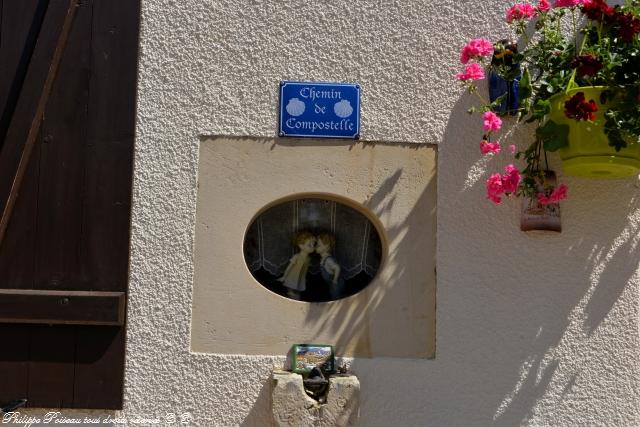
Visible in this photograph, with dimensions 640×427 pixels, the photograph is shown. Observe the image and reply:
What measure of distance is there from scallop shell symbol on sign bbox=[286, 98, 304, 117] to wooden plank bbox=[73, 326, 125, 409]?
53.0 inches

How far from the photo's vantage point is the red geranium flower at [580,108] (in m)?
3.74

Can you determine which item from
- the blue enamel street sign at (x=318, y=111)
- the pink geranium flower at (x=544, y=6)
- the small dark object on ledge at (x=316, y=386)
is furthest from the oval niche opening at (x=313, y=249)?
the pink geranium flower at (x=544, y=6)

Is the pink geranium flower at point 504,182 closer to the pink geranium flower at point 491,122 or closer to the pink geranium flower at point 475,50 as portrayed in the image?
the pink geranium flower at point 491,122

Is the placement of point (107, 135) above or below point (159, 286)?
above

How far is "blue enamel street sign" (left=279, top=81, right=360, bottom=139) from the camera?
4.28 m

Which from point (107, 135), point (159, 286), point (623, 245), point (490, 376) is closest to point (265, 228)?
point (159, 286)

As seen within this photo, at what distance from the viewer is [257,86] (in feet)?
14.1

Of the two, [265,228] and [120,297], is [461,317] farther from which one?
[120,297]

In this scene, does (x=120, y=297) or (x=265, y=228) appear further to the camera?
(x=265, y=228)

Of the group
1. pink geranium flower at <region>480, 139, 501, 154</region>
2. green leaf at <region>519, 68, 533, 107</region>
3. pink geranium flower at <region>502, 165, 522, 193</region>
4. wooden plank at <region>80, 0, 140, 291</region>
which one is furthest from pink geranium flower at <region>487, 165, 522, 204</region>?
wooden plank at <region>80, 0, 140, 291</region>

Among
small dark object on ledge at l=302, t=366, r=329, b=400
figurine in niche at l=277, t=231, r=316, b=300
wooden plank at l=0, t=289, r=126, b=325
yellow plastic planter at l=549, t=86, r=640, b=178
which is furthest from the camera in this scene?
figurine in niche at l=277, t=231, r=316, b=300

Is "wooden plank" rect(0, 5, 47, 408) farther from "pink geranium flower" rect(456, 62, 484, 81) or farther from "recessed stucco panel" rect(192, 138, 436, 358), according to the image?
"pink geranium flower" rect(456, 62, 484, 81)

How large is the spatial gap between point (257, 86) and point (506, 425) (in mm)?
2074

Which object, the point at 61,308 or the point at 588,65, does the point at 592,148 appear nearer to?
the point at 588,65
